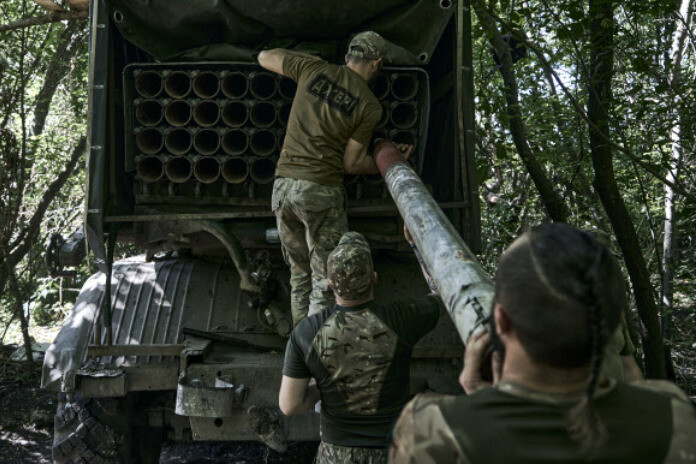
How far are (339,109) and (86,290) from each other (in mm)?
2266

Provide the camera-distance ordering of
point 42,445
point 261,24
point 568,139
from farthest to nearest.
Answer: point 568,139 → point 42,445 → point 261,24

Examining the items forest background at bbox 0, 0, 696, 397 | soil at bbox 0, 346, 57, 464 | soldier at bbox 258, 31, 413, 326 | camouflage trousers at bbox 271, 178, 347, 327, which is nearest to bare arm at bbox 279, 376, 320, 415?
camouflage trousers at bbox 271, 178, 347, 327

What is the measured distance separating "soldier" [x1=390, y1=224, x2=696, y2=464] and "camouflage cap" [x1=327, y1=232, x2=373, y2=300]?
1626 millimetres

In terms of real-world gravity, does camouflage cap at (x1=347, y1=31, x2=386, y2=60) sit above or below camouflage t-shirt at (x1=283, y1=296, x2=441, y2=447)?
above

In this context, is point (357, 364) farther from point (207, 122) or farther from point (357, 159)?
point (207, 122)

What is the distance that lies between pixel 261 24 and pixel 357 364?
2493 millimetres

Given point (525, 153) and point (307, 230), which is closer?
point (307, 230)

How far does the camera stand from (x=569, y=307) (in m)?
1.34

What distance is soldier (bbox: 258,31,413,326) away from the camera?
433 centimetres

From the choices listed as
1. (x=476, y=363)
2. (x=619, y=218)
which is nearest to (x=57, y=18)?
(x=619, y=218)

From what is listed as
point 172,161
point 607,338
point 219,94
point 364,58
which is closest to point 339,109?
point 364,58

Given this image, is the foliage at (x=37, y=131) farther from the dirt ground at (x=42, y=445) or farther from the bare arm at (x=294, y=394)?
the bare arm at (x=294, y=394)

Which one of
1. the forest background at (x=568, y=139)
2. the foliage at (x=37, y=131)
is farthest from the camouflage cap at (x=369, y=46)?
the foliage at (x=37, y=131)

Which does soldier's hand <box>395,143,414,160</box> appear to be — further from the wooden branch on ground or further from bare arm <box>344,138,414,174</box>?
the wooden branch on ground
